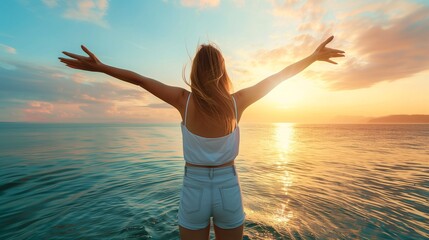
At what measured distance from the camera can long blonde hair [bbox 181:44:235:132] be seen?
85.0 inches

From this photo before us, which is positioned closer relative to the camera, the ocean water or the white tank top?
the white tank top

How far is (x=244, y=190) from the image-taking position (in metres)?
8.52

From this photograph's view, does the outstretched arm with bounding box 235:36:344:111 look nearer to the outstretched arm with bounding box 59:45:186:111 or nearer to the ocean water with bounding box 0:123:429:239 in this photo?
the outstretched arm with bounding box 59:45:186:111

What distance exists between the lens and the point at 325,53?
325cm

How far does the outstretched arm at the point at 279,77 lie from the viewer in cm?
251

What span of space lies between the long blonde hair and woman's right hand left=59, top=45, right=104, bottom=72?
109cm

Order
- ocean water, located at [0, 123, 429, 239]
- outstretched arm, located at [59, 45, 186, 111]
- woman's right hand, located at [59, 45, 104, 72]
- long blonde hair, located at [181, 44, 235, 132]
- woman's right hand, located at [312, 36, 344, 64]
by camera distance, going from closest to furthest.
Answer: long blonde hair, located at [181, 44, 235, 132] → outstretched arm, located at [59, 45, 186, 111] → woman's right hand, located at [59, 45, 104, 72] → woman's right hand, located at [312, 36, 344, 64] → ocean water, located at [0, 123, 429, 239]

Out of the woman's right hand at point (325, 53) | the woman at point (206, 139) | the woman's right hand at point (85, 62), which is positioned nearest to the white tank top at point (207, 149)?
the woman at point (206, 139)

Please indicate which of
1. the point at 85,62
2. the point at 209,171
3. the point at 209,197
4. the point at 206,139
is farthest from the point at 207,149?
the point at 85,62

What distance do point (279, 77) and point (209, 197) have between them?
→ 168 cm

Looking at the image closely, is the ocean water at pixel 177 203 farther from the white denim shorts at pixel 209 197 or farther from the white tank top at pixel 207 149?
the white tank top at pixel 207 149

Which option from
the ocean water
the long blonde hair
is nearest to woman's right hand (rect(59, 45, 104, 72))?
the long blonde hair

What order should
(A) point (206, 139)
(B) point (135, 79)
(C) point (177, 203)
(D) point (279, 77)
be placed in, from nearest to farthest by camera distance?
(A) point (206, 139)
(B) point (135, 79)
(D) point (279, 77)
(C) point (177, 203)

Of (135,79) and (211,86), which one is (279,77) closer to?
(211,86)
